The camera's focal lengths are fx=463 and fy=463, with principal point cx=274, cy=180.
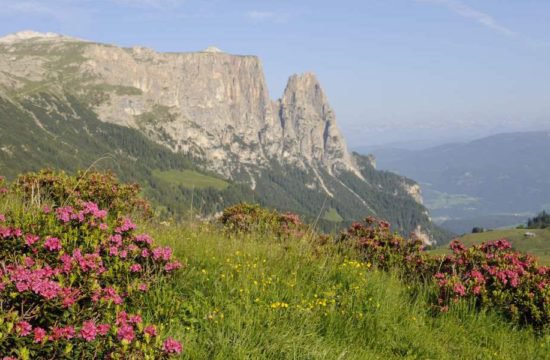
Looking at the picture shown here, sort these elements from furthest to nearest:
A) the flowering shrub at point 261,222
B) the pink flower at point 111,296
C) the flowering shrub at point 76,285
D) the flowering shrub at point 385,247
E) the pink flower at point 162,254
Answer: the flowering shrub at point 261,222
the flowering shrub at point 385,247
the pink flower at point 162,254
the pink flower at point 111,296
the flowering shrub at point 76,285

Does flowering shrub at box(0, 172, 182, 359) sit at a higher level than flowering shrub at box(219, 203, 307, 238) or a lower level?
higher

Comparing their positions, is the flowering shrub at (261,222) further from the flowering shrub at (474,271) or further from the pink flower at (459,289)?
the pink flower at (459,289)

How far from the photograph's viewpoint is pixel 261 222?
1446 cm

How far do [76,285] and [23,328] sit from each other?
1.51 m

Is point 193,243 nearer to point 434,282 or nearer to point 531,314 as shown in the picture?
point 434,282

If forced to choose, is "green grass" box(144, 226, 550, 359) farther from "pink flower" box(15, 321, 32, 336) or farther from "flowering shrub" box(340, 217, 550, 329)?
"pink flower" box(15, 321, 32, 336)

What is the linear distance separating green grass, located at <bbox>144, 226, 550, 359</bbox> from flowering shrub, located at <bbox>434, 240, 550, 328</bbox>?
1.10ft

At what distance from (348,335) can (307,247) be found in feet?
11.2

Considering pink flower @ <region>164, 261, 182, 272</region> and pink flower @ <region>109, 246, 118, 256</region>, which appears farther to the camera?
pink flower @ <region>164, 261, 182, 272</region>

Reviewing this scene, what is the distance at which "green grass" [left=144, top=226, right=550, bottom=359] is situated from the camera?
6328 mm

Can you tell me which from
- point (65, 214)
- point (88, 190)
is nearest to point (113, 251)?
point (65, 214)

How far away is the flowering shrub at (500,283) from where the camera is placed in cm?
933

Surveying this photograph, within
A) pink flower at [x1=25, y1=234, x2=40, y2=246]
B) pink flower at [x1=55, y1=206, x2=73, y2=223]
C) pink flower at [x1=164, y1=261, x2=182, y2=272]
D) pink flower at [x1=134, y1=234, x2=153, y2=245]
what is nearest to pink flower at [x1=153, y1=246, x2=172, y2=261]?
pink flower at [x1=164, y1=261, x2=182, y2=272]

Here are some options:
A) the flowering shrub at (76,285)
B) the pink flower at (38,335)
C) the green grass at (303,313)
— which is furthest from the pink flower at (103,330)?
the green grass at (303,313)
